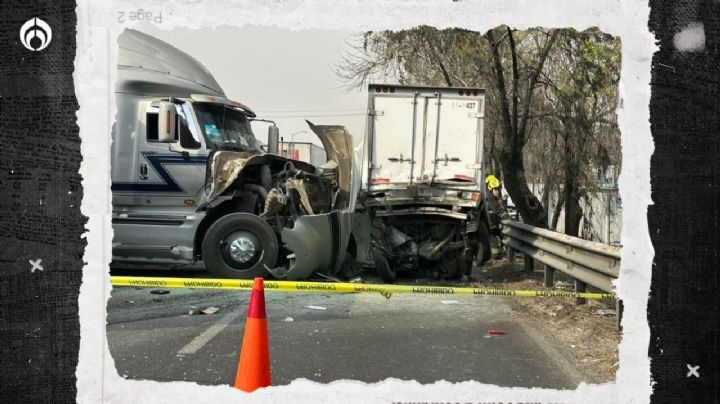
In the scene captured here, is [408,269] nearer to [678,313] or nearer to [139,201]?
[139,201]

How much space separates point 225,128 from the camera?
830 centimetres

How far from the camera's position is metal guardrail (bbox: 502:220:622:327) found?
15.9 ft

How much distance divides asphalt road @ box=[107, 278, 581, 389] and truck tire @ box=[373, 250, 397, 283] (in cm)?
158

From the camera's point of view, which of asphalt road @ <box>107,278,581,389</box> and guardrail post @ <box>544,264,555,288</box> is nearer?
asphalt road @ <box>107,278,581,389</box>

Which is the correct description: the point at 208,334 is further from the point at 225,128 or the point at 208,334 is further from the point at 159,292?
the point at 225,128

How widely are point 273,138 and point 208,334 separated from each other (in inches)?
146

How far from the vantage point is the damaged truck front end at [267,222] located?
7542 mm

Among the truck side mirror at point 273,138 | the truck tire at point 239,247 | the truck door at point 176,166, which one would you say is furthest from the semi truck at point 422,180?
→ the truck door at point 176,166

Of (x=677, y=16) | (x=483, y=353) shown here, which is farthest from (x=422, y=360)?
(x=677, y=16)

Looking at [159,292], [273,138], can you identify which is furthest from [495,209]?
[159,292]

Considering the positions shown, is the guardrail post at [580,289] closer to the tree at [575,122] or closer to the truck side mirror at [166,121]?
the tree at [575,122]

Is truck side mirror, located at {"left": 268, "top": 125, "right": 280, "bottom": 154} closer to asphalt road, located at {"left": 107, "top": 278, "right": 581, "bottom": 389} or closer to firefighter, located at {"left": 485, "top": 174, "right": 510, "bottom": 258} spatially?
asphalt road, located at {"left": 107, "top": 278, "right": 581, "bottom": 389}

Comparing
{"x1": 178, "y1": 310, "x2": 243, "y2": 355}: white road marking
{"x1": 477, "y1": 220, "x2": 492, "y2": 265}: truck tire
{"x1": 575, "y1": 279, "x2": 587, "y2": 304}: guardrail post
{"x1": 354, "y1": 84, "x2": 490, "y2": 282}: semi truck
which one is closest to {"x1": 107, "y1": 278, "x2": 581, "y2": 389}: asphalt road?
{"x1": 178, "y1": 310, "x2": 243, "y2": 355}: white road marking

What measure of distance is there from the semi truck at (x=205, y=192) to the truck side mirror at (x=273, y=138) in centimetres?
2
